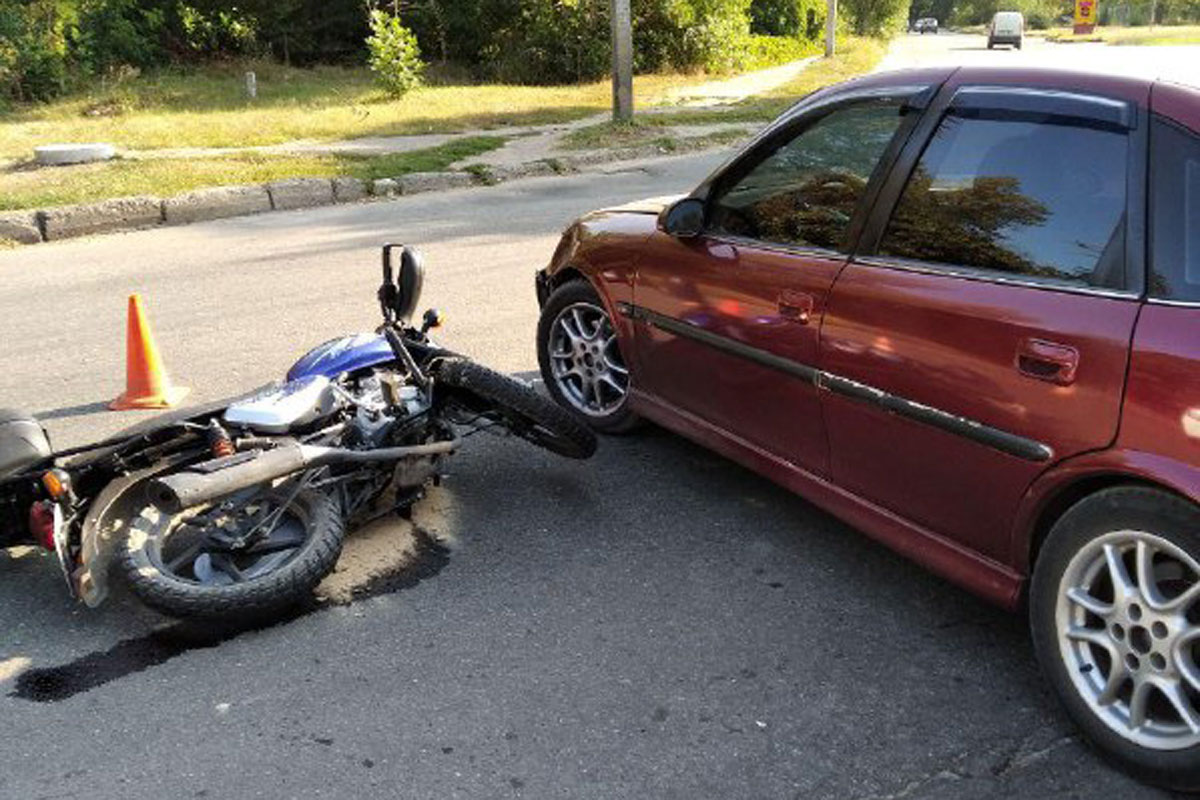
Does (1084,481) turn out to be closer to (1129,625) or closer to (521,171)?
(1129,625)

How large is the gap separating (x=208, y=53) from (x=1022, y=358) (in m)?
25.5

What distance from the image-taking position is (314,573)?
11.5ft

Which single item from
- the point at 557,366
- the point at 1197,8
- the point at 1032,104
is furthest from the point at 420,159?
the point at 1197,8

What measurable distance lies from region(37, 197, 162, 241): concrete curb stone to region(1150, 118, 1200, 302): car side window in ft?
33.3

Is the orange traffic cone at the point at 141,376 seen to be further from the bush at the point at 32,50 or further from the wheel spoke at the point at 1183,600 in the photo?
the bush at the point at 32,50

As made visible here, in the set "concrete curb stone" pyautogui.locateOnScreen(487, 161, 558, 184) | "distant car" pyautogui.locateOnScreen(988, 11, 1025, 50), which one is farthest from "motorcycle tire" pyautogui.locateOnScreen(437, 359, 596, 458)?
"distant car" pyautogui.locateOnScreen(988, 11, 1025, 50)

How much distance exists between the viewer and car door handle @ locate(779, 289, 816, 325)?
3535 millimetres

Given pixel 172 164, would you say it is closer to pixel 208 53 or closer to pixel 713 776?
pixel 713 776

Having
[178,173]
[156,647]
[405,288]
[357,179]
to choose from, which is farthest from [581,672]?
[178,173]

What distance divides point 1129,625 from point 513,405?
7.52ft

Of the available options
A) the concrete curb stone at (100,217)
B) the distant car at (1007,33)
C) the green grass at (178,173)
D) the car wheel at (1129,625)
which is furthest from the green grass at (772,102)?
the distant car at (1007,33)

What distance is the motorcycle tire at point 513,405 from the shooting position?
4.18 metres

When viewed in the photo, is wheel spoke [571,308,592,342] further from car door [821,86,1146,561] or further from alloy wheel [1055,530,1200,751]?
alloy wheel [1055,530,1200,751]

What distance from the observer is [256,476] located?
3.45 m
